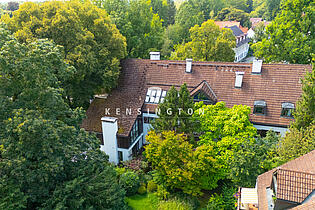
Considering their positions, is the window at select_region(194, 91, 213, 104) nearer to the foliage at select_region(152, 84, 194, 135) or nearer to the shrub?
the foliage at select_region(152, 84, 194, 135)

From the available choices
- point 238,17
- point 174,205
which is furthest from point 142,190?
point 238,17

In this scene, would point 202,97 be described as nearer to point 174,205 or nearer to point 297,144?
point 297,144

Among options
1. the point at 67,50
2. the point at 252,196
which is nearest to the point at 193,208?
the point at 252,196

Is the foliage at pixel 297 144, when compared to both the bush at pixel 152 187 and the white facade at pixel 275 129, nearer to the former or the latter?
the white facade at pixel 275 129

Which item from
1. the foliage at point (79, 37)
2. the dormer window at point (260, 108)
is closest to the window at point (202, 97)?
the dormer window at point (260, 108)

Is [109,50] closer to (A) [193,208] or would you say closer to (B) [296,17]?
(A) [193,208]

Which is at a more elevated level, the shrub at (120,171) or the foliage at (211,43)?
the foliage at (211,43)

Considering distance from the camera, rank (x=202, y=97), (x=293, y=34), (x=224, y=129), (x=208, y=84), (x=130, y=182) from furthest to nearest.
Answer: (x=293, y=34), (x=208, y=84), (x=202, y=97), (x=130, y=182), (x=224, y=129)
